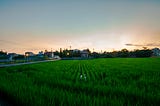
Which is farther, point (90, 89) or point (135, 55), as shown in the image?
point (135, 55)

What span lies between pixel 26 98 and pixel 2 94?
7.41ft

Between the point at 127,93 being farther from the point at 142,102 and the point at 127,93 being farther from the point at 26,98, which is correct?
the point at 26,98

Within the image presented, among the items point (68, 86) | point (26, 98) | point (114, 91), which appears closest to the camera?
point (26, 98)

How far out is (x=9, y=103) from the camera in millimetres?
5535

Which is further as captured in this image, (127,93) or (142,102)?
(127,93)

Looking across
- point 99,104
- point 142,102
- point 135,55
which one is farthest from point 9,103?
point 135,55

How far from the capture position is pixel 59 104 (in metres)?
4.34

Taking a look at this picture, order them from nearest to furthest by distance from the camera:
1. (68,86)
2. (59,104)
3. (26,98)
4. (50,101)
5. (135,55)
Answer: (59,104), (50,101), (26,98), (68,86), (135,55)

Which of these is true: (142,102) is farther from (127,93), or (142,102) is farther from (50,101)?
(50,101)

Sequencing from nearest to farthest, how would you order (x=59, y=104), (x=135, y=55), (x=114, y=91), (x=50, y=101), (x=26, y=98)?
(x=59, y=104) → (x=50, y=101) → (x=26, y=98) → (x=114, y=91) → (x=135, y=55)

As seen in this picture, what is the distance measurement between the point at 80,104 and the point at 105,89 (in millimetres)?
2351

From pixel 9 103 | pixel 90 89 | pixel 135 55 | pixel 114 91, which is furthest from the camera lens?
pixel 135 55

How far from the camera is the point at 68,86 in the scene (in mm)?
7531

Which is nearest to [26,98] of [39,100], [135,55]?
[39,100]
